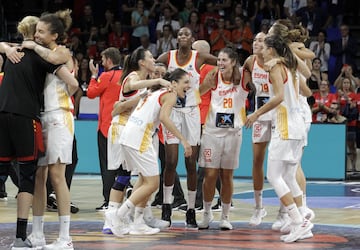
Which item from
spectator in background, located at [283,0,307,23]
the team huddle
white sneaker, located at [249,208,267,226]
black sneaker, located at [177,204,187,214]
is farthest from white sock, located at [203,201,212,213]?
spectator in background, located at [283,0,307,23]

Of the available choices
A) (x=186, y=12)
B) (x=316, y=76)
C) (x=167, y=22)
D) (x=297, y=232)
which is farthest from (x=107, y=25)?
(x=297, y=232)

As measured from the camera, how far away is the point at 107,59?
37.2 ft

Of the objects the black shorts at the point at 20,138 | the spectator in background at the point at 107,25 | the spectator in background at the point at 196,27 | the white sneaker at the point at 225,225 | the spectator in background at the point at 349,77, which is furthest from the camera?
the spectator in background at the point at 107,25

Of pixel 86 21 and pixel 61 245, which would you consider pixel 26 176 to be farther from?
pixel 86 21

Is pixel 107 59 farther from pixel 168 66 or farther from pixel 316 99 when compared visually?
pixel 316 99

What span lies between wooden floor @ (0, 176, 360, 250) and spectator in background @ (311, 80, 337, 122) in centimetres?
252

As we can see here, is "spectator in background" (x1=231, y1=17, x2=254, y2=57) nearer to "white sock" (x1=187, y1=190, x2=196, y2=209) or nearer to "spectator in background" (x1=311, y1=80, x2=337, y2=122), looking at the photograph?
"spectator in background" (x1=311, y1=80, x2=337, y2=122)

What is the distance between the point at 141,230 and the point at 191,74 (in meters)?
2.16

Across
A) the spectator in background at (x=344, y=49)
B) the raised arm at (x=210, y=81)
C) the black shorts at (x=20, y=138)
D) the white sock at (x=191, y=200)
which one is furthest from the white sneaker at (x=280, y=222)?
the spectator in background at (x=344, y=49)

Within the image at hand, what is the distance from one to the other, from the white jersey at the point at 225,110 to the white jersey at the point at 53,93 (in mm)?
2142

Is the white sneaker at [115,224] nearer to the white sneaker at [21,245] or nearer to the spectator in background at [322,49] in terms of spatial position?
the white sneaker at [21,245]

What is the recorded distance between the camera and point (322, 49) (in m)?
19.1

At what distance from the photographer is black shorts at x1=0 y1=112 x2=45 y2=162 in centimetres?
795

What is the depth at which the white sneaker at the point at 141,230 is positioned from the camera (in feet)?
30.7
